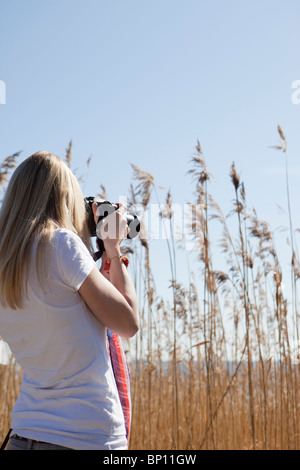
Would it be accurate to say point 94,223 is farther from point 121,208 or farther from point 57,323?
point 57,323

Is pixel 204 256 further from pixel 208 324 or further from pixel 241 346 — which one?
pixel 241 346

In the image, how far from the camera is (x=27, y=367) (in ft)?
3.41

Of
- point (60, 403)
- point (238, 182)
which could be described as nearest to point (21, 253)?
point (60, 403)

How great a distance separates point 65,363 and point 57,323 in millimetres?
80

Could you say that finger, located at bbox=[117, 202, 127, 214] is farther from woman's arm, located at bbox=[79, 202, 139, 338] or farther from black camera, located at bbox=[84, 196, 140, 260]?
woman's arm, located at bbox=[79, 202, 139, 338]

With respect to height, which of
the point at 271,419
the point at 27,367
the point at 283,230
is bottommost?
the point at 271,419

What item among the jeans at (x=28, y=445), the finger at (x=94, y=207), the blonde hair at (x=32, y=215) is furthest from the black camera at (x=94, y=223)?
the jeans at (x=28, y=445)

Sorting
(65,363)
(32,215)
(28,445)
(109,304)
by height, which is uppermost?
(32,215)

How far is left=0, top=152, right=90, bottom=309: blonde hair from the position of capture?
41.1 inches

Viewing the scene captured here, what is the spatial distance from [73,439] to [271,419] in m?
2.37

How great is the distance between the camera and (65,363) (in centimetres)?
100

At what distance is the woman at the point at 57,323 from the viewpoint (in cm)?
96

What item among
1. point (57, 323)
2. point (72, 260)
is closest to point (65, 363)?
point (57, 323)

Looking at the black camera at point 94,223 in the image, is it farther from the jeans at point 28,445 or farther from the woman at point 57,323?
the jeans at point 28,445
